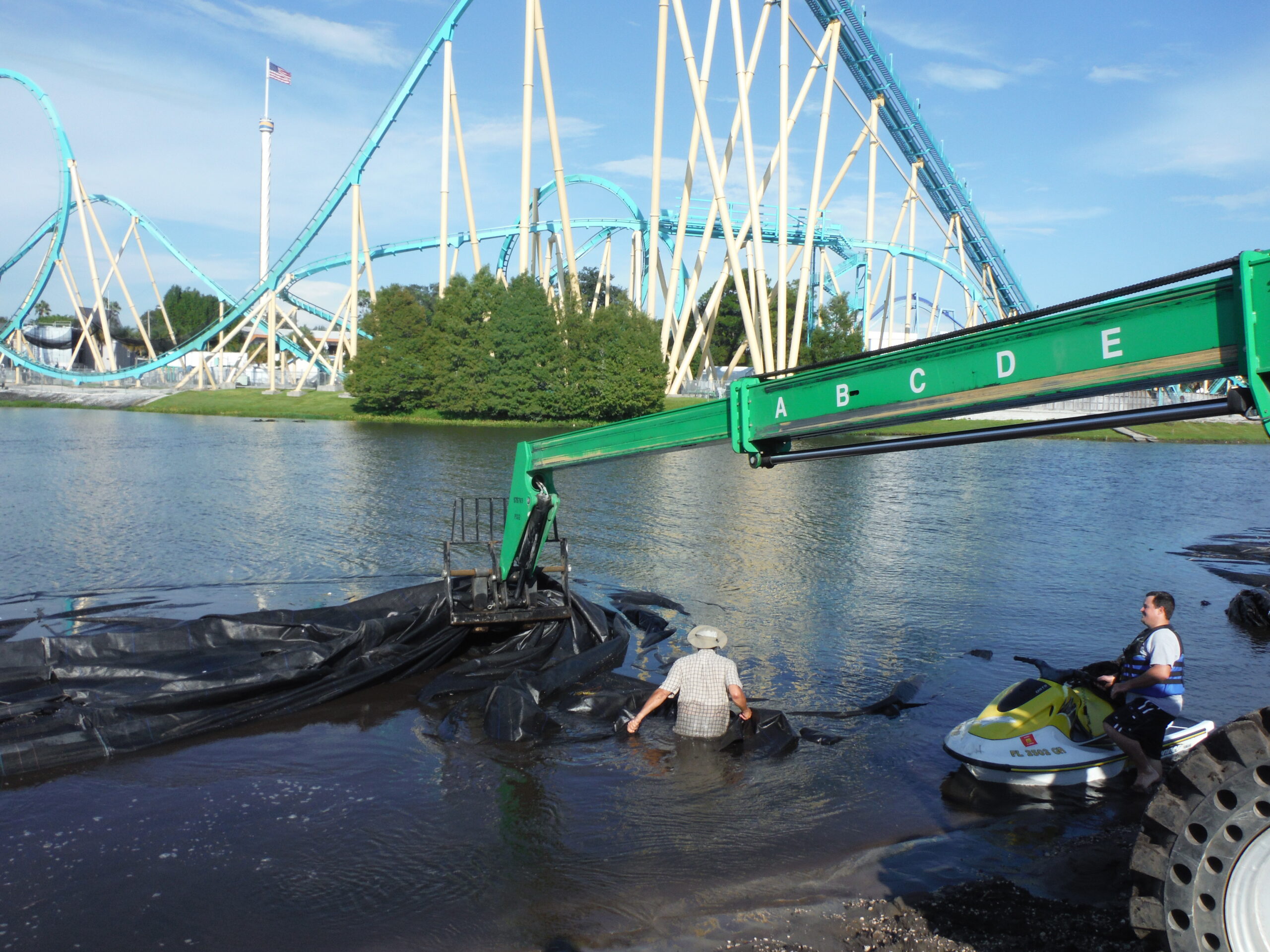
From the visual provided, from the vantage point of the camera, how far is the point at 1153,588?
493 inches

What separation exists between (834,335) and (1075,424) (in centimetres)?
4804

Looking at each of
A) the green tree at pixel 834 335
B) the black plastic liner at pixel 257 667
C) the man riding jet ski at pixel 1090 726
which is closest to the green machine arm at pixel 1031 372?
the man riding jet ski at pixel 1090 726

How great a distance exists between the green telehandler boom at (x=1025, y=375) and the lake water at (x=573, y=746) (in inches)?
87.6

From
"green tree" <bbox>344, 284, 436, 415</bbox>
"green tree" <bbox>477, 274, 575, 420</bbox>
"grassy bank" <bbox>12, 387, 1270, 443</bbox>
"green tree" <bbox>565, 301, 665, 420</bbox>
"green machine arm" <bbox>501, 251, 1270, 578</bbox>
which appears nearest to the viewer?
"green machine arm" <bbox>501, 251, 1270, 578</bbox>

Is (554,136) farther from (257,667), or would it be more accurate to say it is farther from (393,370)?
(257,667)

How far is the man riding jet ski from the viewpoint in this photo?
555 centimetres

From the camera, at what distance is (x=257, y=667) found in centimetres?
710

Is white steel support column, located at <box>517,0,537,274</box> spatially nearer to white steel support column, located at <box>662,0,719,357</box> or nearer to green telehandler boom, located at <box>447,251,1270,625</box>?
white steel support column, located at <box>662,0,719,357</box>

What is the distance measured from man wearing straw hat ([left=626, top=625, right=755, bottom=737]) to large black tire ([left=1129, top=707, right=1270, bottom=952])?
3624 mm

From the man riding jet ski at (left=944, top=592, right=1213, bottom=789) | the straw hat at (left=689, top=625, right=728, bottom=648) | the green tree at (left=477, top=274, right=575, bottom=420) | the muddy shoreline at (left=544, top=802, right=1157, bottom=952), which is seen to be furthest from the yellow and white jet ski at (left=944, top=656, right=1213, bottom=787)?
the green tree at (left=477, top=274, right=575, bottom=420)

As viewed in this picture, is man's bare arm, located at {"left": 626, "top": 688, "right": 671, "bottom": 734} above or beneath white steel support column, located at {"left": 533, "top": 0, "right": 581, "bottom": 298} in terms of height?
beneath

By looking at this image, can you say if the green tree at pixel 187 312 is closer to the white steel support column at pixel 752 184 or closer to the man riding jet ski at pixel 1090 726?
the white steel support column at pixel 752 184

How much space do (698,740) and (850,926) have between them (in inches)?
95.9

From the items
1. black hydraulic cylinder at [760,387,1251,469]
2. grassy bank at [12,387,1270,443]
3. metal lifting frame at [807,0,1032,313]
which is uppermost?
metal lifting frame at [807,0,1032,313]
